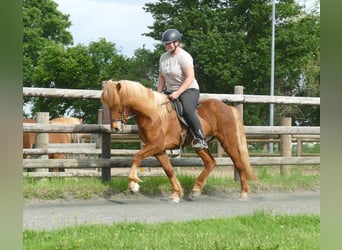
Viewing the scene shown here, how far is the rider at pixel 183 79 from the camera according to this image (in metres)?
7.68

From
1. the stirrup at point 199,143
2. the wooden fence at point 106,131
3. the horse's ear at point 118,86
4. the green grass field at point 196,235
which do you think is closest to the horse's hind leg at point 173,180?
the stirrup at point 199,143

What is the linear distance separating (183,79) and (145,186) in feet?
5.63

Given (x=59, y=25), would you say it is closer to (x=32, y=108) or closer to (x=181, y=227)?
(x=32, y=108)

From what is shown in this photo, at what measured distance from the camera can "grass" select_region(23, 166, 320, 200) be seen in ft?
25.4

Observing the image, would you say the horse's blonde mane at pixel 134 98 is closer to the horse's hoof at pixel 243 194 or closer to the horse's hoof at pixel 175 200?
the horse's hoof at pixel 175 200

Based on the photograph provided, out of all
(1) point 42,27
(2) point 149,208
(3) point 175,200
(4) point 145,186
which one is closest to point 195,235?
(2) point 149,208

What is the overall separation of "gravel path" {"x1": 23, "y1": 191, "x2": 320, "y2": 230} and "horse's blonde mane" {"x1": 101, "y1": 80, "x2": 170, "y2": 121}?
4.07 ft

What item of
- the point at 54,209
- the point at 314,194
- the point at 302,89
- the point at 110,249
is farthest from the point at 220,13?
the point at 110,249

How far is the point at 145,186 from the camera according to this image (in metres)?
8.34

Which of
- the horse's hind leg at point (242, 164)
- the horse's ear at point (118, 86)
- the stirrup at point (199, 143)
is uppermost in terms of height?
the horse's ear at point (118, 86)

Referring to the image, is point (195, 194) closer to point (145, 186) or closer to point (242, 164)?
point (145, 186)

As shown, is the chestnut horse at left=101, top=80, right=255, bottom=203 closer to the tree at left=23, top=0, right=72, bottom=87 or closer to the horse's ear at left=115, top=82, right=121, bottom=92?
the horse's ear at left=115, top=82, right=121, bottom=92

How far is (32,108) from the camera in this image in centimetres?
3559

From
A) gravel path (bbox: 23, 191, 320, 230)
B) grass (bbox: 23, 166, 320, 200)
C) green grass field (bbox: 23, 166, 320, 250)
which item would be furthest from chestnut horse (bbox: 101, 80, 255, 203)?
green grass field (bbox: 23, 166, 320, 250)
